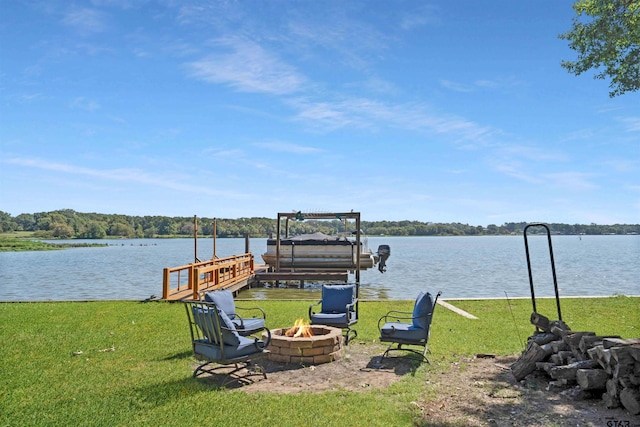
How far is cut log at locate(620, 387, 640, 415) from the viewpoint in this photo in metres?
4.50

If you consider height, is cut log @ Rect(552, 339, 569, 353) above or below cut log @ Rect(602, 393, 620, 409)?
above

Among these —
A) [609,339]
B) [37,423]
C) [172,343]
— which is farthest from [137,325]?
[609,339]

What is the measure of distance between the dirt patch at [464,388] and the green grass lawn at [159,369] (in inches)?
9.0

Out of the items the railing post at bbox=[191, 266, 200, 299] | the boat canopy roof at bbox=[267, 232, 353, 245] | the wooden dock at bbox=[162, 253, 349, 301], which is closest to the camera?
the wooden dock at bbox=[162, 253, 349, 301]

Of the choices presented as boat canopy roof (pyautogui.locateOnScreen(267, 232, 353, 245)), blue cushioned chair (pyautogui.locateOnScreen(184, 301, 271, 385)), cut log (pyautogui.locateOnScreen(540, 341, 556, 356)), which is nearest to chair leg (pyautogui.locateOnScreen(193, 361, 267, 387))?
blue cushioned chair (pyautogui.locateOnScreen(184, 301, 271, 385))

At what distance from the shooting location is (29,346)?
25.4ft

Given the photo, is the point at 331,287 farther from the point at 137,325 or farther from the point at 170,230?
the point at 170,230

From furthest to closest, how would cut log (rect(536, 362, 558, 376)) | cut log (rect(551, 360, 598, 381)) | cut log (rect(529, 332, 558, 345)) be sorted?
1. cut log (rect(529, 332, 558, 345))
2. cut log (rect(536, 362, 558, 376))
3. cut log (rect(551, 360, 598, 381))

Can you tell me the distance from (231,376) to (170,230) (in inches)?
3485

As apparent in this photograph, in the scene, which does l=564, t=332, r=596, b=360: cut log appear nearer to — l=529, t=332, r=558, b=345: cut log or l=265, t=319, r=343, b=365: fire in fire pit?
l=529, t=332, r=558, b=345: cut log

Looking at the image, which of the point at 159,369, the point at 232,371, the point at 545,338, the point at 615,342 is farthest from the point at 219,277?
the point at 615,342

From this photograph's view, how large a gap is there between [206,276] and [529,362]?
43.5ft

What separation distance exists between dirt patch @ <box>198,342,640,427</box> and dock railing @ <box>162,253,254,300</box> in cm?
755

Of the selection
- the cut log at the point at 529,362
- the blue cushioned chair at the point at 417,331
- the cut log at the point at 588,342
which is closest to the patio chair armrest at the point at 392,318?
the blue cushioned chair at the point at 417,331
